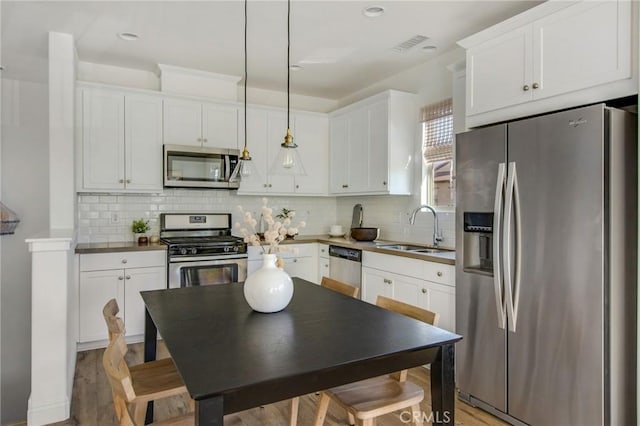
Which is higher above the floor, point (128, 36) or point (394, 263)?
point (128, 36)

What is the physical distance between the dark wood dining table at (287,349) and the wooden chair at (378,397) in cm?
15

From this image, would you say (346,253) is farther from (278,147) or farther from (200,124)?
(200,124)

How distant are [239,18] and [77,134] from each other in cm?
188

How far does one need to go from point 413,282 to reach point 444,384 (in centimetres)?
167

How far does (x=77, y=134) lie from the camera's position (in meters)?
3.69

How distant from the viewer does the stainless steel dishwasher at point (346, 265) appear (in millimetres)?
3875

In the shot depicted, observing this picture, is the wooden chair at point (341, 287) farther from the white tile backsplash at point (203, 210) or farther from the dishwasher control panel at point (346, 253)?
the white tile backsplash at point (203, 210)

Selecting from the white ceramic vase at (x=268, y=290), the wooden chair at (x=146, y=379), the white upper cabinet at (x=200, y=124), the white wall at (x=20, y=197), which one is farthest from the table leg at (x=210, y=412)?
the white wall at (x=20, y=197)

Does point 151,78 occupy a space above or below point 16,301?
above

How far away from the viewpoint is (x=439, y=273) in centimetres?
292

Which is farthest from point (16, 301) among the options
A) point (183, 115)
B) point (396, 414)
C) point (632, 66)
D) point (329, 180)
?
point (632, 66)

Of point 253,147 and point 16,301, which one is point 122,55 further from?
point 16,301

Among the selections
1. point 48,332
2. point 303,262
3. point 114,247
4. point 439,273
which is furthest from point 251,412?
point 303,262

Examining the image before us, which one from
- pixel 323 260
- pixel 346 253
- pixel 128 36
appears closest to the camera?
pixel 128 36
